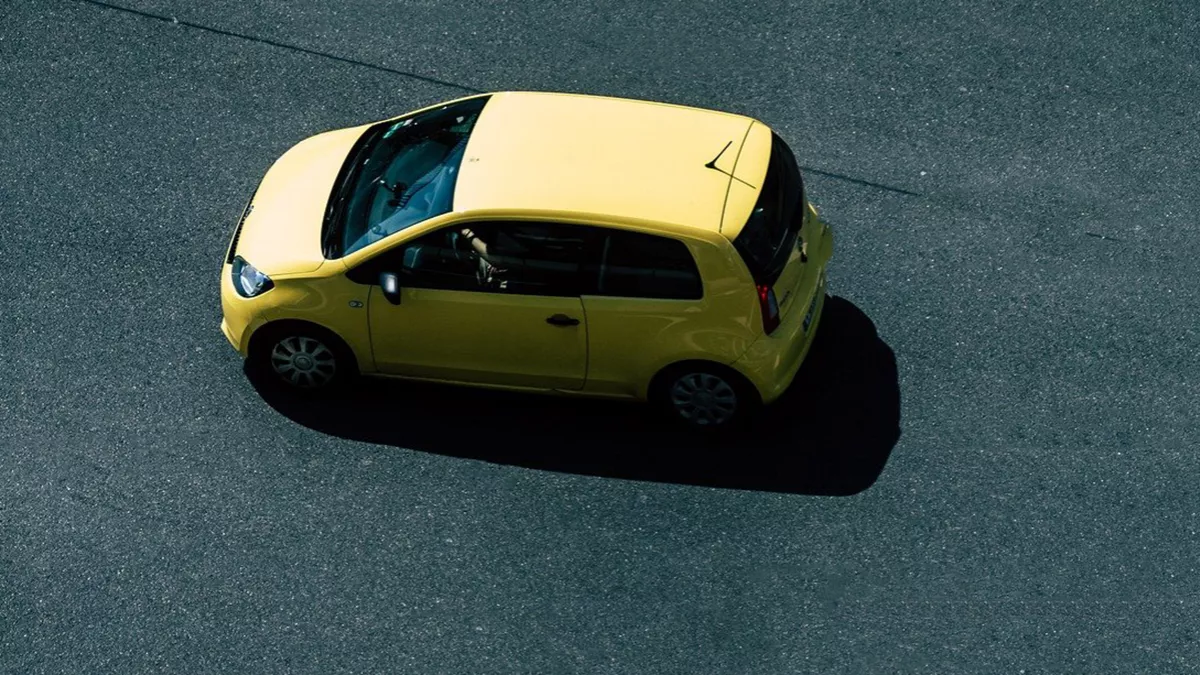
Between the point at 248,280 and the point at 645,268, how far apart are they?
260 centimetres

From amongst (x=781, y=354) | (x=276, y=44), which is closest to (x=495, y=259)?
(x=781, y=354)

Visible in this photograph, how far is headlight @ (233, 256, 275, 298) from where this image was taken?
988 cm

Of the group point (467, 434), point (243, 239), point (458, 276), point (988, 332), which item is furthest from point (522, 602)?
point (988, 332)

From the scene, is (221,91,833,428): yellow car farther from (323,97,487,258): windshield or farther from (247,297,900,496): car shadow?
(247,297,900,496): car shadow

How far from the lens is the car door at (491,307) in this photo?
9.45m

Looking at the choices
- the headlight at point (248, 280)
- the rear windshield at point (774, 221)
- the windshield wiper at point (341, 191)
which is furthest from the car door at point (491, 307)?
the rear windshield at point (774, 221)

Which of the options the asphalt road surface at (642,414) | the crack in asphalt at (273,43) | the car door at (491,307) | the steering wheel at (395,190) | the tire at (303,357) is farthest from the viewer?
the crack in asphalt at (273,43)

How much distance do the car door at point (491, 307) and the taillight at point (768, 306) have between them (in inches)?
43.1

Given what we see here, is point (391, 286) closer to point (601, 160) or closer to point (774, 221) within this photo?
point (601, 160)

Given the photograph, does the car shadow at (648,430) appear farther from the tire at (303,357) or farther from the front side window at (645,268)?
the front side window at (645,268)

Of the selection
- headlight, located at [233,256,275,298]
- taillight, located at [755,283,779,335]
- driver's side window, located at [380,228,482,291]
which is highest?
driver's side window, located at [380,228,482,291]

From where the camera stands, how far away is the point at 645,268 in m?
9.41

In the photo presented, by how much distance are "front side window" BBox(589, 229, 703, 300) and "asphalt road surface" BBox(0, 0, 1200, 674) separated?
1105 millimetres

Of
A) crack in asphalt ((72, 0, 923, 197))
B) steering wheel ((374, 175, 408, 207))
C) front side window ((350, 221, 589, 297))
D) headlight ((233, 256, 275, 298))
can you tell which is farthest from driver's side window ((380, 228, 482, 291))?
crack in asphalt ((72, 0, 923, 197))
